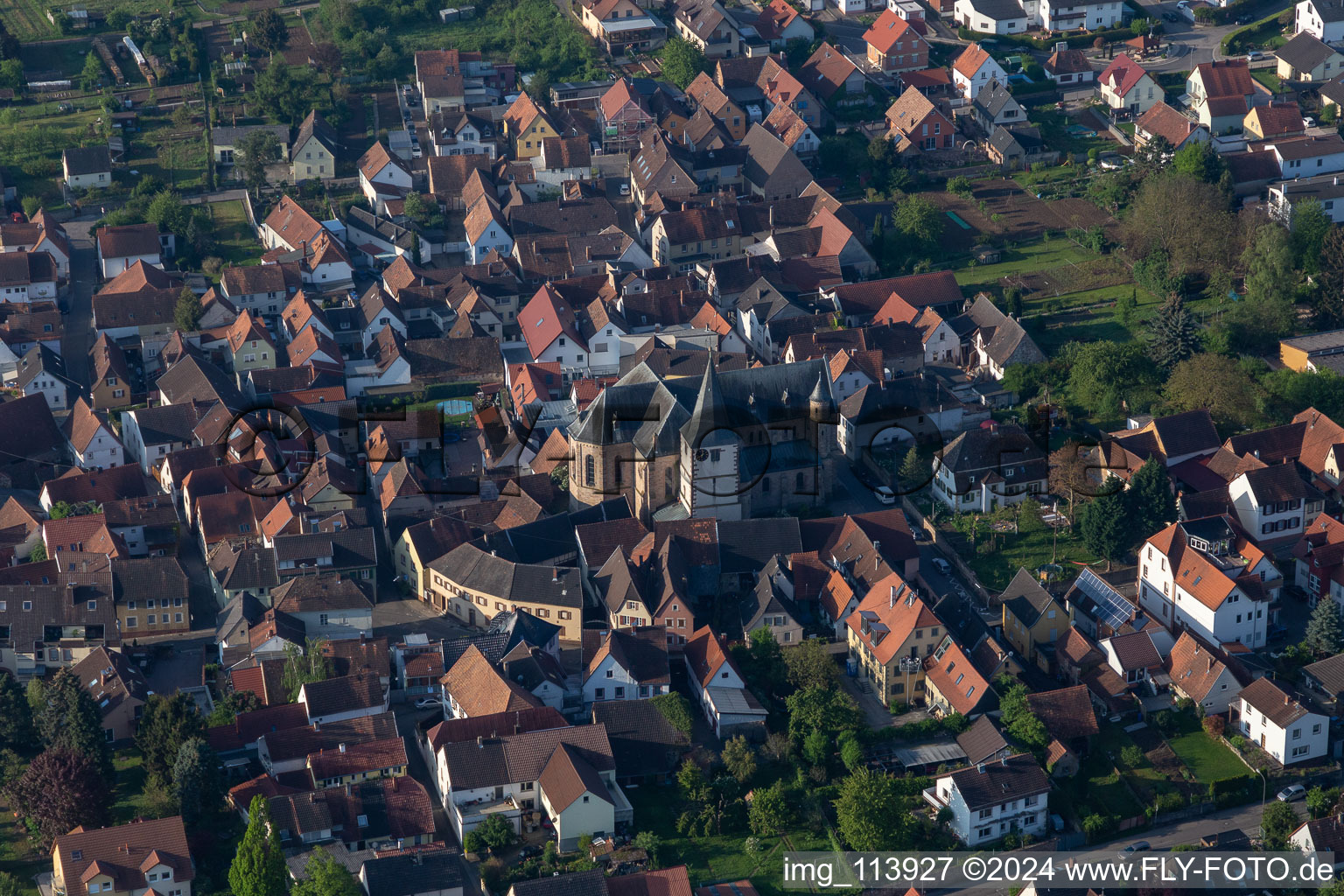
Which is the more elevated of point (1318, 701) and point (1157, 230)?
point (1157, 230)

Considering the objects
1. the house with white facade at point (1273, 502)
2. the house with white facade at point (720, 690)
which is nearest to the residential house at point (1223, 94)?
the house with white facade at point (1273, 502)

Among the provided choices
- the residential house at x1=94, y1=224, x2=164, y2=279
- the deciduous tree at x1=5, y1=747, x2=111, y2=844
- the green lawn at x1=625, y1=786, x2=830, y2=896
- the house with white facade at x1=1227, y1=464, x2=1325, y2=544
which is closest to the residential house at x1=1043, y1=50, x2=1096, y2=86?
the house with white facade at x1=1227, y1=464, x2=1325, y2=544

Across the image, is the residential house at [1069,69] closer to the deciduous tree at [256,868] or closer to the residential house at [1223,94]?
the residential house at [1223,94]

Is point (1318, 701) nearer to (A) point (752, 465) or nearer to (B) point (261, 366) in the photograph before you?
(A) point (752, 465)

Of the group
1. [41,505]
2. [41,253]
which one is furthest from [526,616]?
[41,253]

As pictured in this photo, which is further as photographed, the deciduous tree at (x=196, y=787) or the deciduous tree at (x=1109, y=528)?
the deciduous tree at (x=1109, y=528)

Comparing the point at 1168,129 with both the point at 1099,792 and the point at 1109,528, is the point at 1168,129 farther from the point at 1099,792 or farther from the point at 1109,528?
the point at 1099,792
